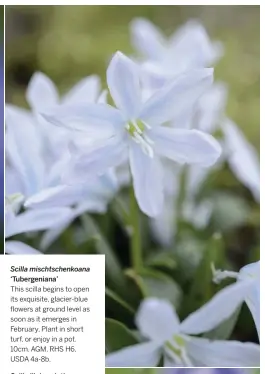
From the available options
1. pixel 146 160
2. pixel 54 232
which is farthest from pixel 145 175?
pixel 54 232

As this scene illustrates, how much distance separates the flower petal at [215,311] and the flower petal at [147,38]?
0.91ft

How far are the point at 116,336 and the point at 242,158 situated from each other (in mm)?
245

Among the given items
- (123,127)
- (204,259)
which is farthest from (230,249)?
(123,127)

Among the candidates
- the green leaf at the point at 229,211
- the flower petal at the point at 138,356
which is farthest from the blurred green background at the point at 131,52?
the flower petal at the point at 138,356

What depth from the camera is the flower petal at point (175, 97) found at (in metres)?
0.70

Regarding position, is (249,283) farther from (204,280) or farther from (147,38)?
(147,38)

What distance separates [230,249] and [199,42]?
0.78 feet

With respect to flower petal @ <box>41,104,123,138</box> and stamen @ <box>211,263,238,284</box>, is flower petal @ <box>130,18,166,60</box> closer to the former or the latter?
flower petal @ <box>41,104,123,138</box>

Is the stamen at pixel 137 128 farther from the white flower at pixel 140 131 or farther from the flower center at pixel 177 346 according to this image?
the flower center at pixel 177 346

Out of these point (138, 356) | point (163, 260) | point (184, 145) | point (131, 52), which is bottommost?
point (138, 356)

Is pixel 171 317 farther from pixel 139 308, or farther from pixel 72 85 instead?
pixel 72 85

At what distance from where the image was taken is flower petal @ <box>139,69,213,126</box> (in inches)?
27.7

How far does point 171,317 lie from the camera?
71 cm

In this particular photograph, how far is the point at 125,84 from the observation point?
692 mm
